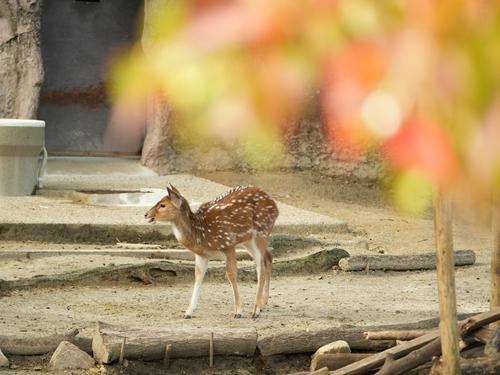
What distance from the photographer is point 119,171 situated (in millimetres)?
13500

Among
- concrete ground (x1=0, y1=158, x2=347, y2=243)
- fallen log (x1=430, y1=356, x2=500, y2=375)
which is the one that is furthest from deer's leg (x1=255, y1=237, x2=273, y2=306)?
concrete ground (x1=0, y1=158, x2=347, y2=243)

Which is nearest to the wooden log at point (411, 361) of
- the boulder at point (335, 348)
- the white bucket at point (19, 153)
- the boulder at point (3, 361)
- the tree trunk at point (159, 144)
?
the boulder at point (335, 348)

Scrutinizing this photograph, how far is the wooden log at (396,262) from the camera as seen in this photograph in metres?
8.92

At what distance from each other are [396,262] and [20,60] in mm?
6131

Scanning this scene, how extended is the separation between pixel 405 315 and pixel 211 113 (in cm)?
618

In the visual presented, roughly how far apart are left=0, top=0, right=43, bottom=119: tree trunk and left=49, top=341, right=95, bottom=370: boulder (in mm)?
8055

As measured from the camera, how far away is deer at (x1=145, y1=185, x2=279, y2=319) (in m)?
6.84

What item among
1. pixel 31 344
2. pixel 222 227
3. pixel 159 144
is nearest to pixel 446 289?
pixel 31 344

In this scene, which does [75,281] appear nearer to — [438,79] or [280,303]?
[280,303]

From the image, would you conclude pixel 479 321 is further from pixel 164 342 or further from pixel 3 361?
pixel 3 361

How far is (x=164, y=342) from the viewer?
561cm

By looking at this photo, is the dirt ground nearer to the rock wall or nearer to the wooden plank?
the wooden plank

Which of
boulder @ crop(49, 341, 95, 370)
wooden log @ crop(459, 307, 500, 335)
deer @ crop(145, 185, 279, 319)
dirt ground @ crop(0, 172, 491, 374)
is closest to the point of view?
wooden log @ crop(459, 307, 500, 335)

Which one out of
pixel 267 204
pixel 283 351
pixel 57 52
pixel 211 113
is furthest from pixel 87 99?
pixel 211 113
